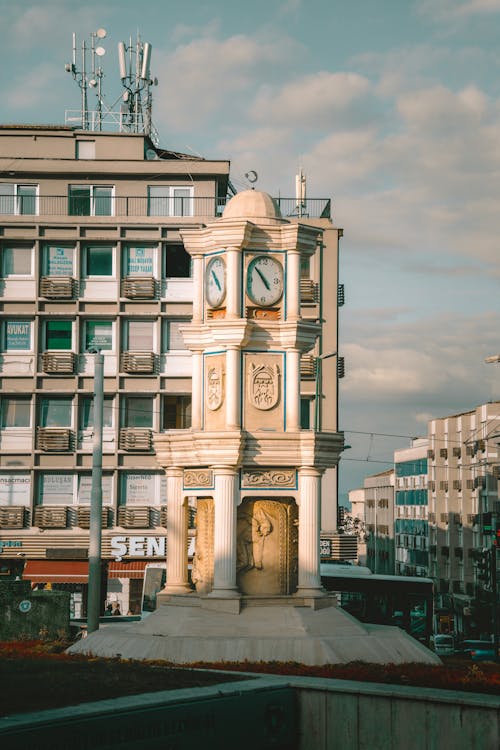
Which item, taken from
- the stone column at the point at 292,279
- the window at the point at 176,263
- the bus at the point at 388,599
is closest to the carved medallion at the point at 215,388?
the stone column at the point at 292,279

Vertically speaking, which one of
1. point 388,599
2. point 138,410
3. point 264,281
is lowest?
point 388,599

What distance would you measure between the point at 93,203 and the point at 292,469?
3699 cm

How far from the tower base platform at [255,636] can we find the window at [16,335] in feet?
111

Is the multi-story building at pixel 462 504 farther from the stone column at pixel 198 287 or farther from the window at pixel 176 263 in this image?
the stone column at pixel 198 287

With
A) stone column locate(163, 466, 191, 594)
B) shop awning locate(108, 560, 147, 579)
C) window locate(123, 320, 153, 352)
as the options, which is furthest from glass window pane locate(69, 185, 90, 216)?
stone column locate(163, 466, 191, 594)

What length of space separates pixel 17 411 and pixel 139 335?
763 cm

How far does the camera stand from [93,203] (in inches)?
2493

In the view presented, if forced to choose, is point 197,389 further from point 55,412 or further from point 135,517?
point 55,412

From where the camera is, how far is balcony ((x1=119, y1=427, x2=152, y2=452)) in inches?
2372

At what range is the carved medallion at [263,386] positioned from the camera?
30.0 meters

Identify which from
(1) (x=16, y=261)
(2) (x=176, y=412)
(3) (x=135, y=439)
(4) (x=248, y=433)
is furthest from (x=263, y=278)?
(1) (x=16, y=261)

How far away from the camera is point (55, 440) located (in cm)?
6003

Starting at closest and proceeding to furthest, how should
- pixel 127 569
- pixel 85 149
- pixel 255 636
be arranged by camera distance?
1. pixel 255 636
2. pixel 127 569
3. pixel 85 149

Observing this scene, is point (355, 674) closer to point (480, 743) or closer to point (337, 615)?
point (480, 743)
